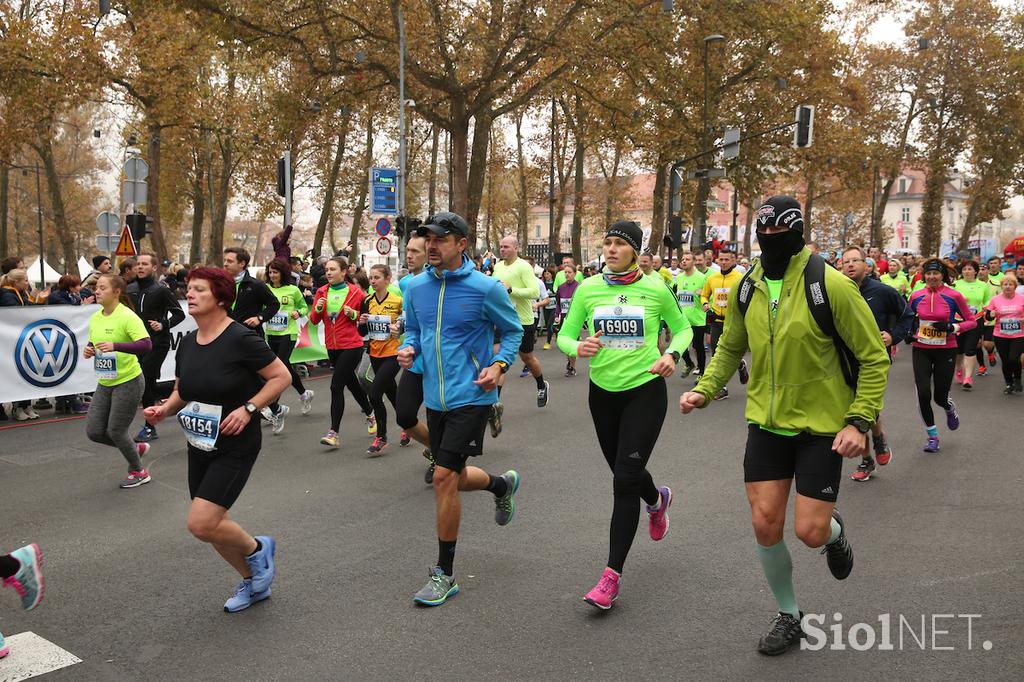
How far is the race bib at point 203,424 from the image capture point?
4.55 m

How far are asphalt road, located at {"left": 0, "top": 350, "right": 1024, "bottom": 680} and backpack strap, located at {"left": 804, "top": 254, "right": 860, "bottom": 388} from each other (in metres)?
1.28

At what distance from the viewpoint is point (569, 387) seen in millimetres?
13742

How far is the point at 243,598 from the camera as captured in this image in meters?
4.76

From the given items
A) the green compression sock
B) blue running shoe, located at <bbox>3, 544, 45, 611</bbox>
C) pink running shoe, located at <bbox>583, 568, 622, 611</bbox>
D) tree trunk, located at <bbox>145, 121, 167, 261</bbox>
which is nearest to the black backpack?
the green compression sock

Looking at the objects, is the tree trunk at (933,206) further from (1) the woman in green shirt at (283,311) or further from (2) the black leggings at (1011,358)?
(1) the woman in green shirt at (283,311)

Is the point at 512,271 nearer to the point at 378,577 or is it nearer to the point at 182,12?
the point at 378,577

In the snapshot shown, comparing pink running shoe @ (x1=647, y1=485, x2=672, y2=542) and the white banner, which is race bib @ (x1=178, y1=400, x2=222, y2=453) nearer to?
pink running shoe @ (x1=647, y1=485, x2=672, y2=542)

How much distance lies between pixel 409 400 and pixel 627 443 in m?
1.99

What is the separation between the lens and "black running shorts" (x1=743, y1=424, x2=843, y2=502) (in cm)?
394

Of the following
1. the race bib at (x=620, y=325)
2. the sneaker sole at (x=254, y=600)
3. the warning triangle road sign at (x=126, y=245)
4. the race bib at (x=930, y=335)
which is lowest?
the sneaker sole at (x=254, y=600)

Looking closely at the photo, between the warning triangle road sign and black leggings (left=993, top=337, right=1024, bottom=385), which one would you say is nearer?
black leggings (left=993, top=337, right=1024, bottom=385)

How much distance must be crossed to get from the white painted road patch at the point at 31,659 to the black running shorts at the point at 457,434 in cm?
198

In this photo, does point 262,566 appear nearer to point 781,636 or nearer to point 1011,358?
point 781,636

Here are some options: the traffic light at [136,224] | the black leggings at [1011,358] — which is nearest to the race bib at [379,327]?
the black leggings at [1011,358]
